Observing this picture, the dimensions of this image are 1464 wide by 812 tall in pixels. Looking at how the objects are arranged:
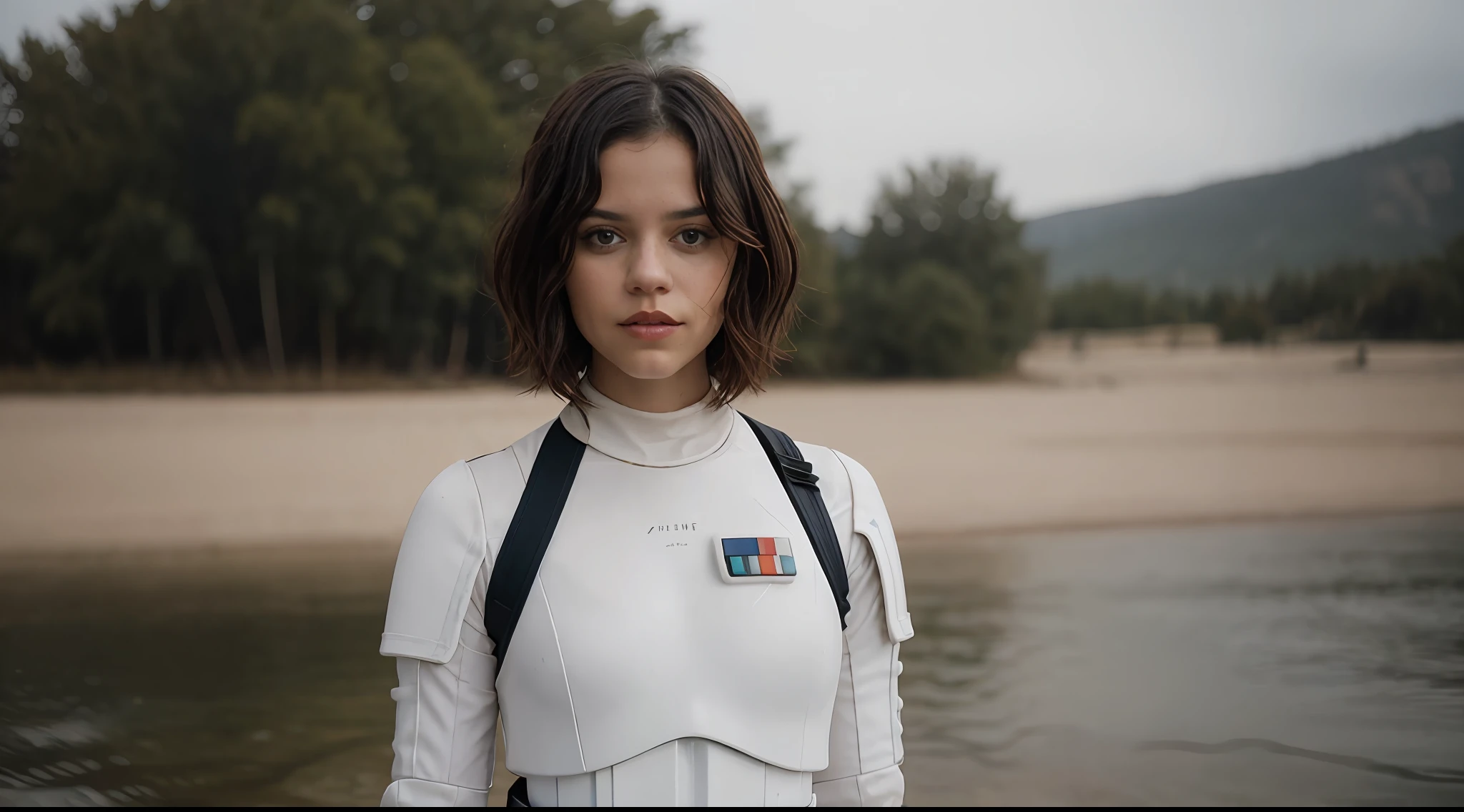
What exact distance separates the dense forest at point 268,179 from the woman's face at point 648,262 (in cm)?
1540

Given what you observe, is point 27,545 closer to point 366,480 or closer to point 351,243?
point 366,480

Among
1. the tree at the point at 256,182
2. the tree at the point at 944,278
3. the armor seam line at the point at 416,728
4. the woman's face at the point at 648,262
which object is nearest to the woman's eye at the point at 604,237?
the woman's face at the point at 648,262

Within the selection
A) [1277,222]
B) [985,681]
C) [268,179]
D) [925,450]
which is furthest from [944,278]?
[985,681]

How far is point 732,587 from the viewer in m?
1.10

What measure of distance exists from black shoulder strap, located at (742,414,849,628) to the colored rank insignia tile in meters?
0.05

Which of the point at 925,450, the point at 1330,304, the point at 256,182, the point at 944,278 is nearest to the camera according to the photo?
the point at 925,450

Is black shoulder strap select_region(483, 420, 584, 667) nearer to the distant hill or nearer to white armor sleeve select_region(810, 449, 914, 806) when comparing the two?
white armor sleeve select_region(810, 449, 914, 806)

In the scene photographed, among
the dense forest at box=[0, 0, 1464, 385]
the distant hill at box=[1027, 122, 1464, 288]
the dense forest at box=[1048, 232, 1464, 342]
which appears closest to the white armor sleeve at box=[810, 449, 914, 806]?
the dense forest at box=[0, 0, 1464, 385]

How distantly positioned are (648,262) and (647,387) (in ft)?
0.53

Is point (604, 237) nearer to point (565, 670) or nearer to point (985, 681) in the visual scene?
point (565, 670)

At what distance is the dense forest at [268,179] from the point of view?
15.8 metres

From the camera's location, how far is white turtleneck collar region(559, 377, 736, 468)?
3.83ft

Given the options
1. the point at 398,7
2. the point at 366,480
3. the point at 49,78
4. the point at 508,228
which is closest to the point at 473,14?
the point at 398,7

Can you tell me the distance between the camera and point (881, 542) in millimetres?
1192
